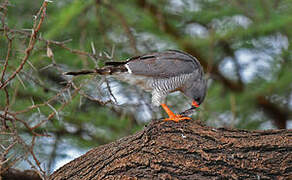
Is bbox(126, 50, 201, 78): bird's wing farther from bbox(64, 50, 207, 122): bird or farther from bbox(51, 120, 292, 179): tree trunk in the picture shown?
bbox(51, 120, 292, 179): tree trunk

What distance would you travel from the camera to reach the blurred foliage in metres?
4.67

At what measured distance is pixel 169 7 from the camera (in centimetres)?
576

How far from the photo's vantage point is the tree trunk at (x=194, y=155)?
2775 millimetres

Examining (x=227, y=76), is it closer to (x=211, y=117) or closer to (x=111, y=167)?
(x=211, y=117)

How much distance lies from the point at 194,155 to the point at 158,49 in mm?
2761

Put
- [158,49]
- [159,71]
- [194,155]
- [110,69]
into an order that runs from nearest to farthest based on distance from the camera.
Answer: [194,155] → [110,69] → [159,71] → [158,49]

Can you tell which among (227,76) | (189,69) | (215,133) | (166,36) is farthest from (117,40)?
(215,133)

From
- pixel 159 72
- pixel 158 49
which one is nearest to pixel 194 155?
pixel 159 72

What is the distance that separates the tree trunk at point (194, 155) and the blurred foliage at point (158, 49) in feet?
4.69

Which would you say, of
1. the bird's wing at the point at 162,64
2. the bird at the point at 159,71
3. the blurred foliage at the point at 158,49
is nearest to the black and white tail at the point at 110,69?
the bird at the point at 159,71

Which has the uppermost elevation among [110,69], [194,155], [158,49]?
[158,49]

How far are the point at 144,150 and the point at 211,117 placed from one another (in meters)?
2.33

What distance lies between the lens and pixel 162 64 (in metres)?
3.95

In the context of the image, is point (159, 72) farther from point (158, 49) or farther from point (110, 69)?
point (158, 49)
